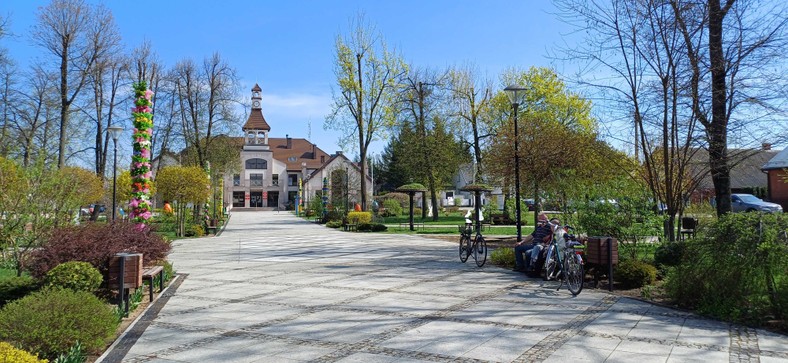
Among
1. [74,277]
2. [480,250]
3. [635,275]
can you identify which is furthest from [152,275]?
[635,275]

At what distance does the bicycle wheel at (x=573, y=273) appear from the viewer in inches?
339

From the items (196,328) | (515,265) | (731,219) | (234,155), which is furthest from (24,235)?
(234,155)

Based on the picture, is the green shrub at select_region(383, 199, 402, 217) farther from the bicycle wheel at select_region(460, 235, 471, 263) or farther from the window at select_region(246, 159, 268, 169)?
the window at select_region(246, 159, 268, 169)

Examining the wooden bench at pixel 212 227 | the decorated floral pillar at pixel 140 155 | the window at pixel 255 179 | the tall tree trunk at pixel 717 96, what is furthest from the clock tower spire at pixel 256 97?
the tall tree trunk at pixel 717 96

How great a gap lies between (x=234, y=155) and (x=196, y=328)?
45.8m

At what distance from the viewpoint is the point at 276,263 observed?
13773 mm

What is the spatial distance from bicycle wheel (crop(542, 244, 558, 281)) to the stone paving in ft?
0.89

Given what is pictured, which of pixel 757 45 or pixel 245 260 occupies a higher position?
pixel 757 45

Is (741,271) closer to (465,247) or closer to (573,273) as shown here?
(573,273)

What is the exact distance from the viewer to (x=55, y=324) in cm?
518

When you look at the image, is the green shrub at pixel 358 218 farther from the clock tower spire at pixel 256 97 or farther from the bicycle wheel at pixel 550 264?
the clock tower spire at pixel 256 97

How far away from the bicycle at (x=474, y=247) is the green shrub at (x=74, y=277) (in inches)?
310

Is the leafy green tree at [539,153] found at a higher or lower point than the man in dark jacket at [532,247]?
higher

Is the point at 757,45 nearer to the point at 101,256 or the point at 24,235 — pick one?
the point at 101,256
